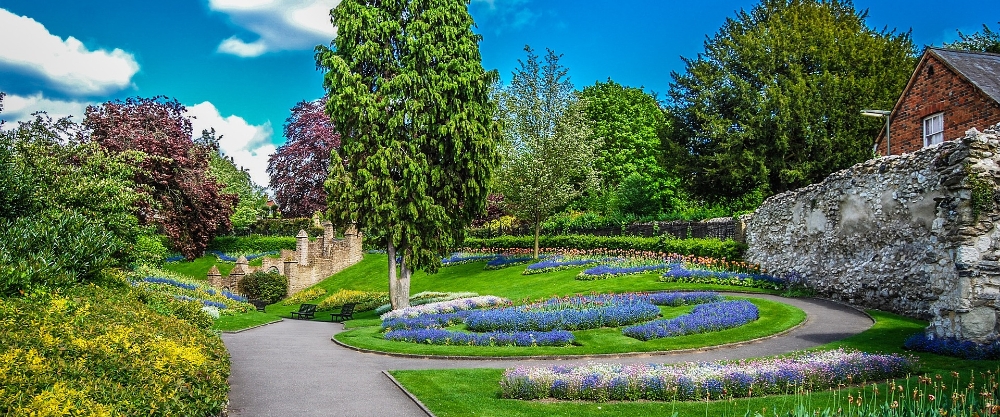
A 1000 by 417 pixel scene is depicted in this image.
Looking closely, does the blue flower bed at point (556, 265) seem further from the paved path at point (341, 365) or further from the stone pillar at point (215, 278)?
the stone pillar at point (215, 278)

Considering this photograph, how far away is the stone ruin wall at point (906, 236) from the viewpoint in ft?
40.9

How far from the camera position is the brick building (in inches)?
918

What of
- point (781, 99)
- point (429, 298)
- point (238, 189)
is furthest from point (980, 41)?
point (238, 189)

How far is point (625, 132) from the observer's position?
2275 inches

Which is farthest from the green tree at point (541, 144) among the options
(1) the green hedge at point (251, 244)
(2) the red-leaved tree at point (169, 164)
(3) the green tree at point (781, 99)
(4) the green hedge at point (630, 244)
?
(1) the green hedge at point (251, 244)

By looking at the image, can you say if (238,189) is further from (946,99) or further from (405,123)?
(946,99)

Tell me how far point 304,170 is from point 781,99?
37027 mm

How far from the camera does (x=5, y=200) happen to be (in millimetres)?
13555

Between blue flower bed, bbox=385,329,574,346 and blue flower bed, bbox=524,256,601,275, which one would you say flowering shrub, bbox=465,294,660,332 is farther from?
blue flower bed, bbox=524,256,601,275

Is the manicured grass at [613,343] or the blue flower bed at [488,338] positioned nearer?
the manicured grass at [613,343]

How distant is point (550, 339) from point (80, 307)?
932 cm

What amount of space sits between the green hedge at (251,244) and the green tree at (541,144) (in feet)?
72.1

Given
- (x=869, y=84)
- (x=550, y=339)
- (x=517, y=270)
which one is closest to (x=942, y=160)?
(x=550, y=339)

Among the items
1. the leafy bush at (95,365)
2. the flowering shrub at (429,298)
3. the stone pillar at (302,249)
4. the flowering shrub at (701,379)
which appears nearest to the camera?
the leafy bush at (95,365)
